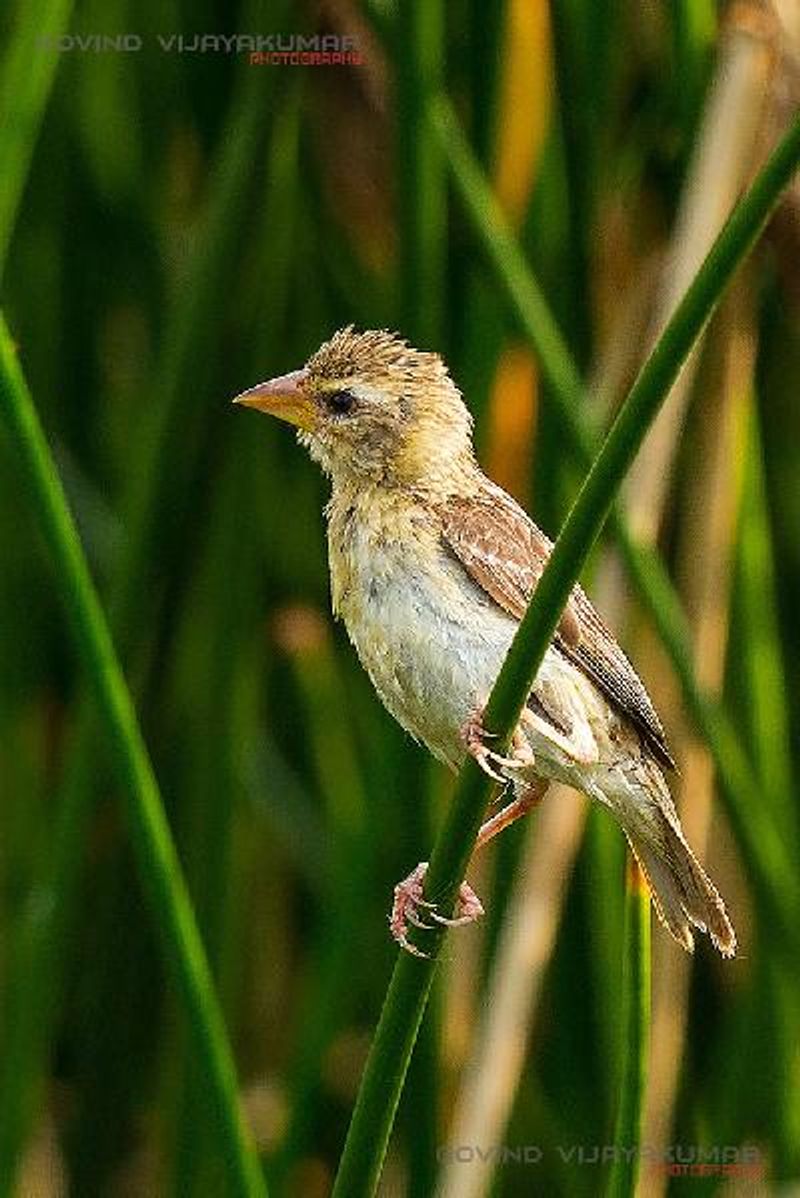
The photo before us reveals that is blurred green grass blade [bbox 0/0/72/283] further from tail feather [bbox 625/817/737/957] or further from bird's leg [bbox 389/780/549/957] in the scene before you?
tail feather [bbox 625/817/737/957]

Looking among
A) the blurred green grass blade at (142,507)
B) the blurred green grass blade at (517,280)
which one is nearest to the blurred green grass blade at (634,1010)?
the blurred green grass blade at (517,280)

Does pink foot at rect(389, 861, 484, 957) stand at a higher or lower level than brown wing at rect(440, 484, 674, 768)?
lower

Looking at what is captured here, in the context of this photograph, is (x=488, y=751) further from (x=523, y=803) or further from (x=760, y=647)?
(x=760, y=647)

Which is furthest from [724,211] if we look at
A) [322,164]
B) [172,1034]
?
[172,1034]

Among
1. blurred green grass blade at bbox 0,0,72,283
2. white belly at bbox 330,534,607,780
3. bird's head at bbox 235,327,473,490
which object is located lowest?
white belly at bbox 330,534,607,780

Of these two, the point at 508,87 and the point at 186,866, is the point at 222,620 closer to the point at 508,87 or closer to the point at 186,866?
the point at 186,866

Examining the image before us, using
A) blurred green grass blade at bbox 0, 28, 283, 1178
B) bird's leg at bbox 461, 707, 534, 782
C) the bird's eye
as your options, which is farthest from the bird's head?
blurred green grass blade at bbox 0, 28, 283, 1178

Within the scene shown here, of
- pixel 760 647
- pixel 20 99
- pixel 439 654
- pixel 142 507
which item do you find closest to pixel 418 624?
pixel 439 654
